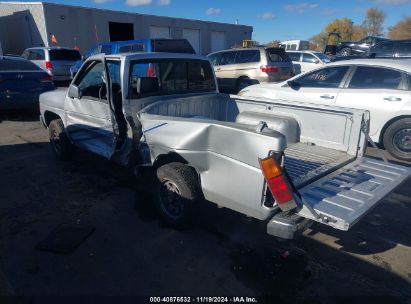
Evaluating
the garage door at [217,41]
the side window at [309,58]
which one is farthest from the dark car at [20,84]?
the garage door at [217,41]

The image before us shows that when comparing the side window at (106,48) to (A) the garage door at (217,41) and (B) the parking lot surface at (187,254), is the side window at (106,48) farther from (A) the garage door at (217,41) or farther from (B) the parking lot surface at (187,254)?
(A) the garage door at (217,41)

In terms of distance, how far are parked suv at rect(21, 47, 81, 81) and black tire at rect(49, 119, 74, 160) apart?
9.24 metres

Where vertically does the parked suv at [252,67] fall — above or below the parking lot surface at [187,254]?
above

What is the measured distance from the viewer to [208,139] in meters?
2.88

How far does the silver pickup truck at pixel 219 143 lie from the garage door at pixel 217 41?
28738 mm

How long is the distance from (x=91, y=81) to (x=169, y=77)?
1.26 meters

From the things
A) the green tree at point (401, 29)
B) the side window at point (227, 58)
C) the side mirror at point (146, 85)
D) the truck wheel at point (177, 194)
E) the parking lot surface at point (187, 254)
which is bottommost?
the parking lot surface at point (187, 254)

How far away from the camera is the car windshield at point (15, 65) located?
8.33 metres

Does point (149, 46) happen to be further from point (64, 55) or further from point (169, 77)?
point (169, 77)

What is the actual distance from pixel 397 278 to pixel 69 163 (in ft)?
16.2

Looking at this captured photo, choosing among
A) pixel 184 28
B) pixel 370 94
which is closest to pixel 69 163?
pixel 370 94

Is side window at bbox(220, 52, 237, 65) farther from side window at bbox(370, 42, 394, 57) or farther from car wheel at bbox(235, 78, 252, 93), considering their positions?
side window at bbox(370, 42, 394, 57)

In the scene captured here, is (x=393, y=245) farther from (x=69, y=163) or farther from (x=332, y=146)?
(x=69, y=163)

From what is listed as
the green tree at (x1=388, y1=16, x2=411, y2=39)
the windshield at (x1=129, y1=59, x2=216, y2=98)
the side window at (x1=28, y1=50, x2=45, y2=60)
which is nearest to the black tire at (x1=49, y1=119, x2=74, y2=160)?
the windshield at (x1=129, y1=59, x2=216, y2=98)
